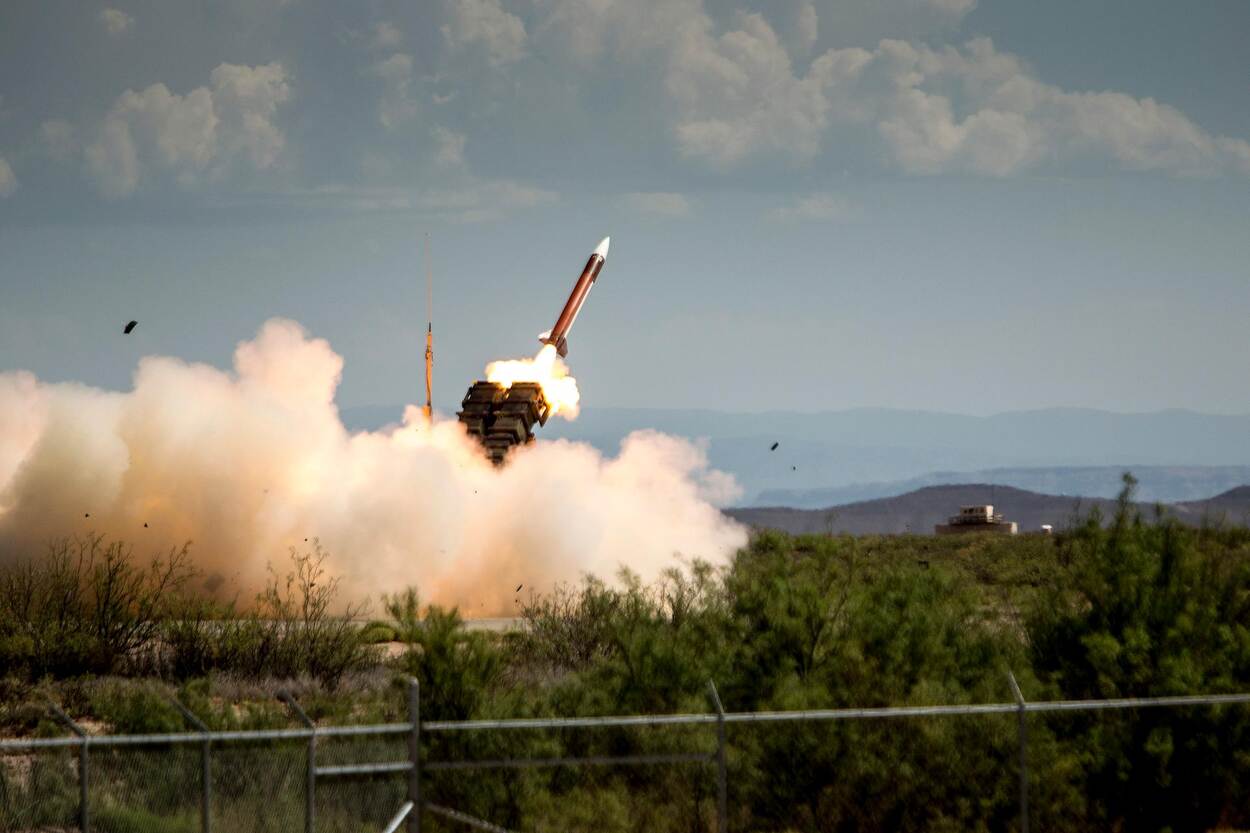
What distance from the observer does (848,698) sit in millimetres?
24562

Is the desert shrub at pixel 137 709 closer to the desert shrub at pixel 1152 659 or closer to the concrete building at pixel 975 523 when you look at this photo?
the desert shrub at pixel 1152 659

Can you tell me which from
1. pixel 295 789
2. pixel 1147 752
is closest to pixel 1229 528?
pixel 1147 752

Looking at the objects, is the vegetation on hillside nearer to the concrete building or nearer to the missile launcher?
the missile launcher

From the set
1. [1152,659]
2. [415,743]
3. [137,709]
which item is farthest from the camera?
[137,709]

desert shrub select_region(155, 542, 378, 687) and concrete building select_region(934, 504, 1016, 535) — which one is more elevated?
concrete building select_region(934, 504, 1016, 535)

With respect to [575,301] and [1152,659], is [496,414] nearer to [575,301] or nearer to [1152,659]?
[575,301]

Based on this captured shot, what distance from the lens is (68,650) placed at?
109ft

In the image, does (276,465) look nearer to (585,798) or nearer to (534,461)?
(534,461)

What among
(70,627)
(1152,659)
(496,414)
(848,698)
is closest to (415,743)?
(848,698)

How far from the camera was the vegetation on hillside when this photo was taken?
2277 centimetres

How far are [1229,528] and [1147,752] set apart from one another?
7.00m

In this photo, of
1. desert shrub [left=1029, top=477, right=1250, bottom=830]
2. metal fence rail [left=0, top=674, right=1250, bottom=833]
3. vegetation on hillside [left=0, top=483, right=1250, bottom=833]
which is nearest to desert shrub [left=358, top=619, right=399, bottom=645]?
vegetation on hillside [left=0, top=483, right=1250, bottom=833]

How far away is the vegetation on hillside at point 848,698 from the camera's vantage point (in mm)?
22766

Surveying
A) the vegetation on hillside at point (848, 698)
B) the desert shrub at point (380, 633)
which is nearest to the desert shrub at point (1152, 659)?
the vegetation on hillside at point (848, 698)
